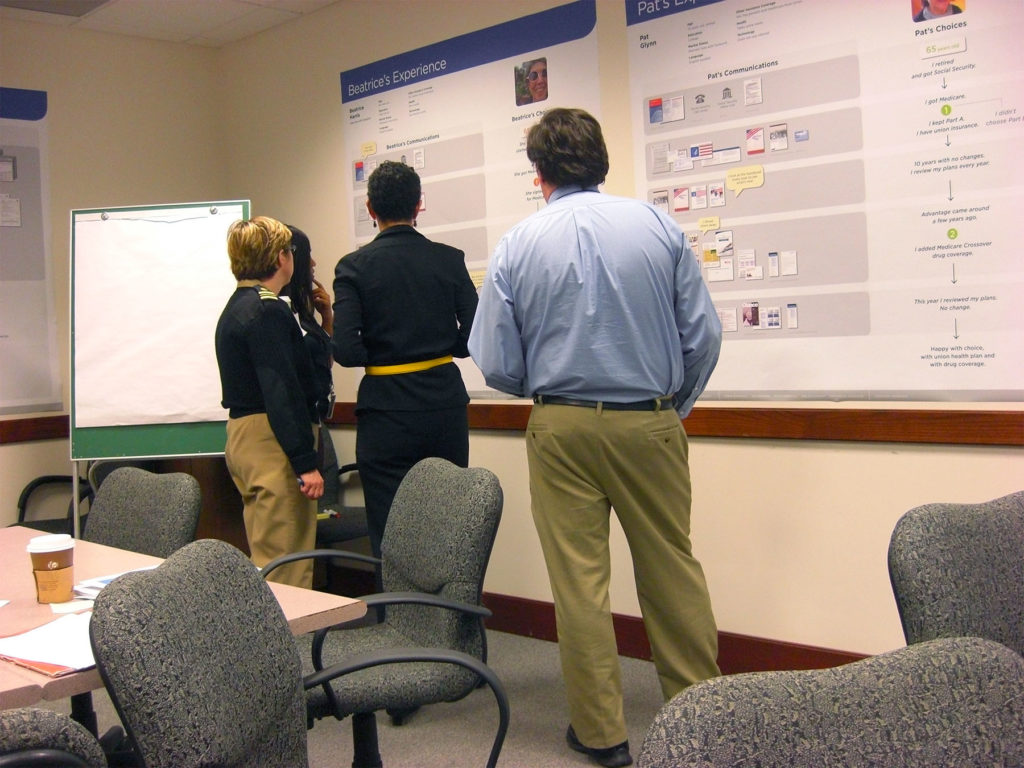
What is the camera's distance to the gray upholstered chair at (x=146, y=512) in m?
2.33

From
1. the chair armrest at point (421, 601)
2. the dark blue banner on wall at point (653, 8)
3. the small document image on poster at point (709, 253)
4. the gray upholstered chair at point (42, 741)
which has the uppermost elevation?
the dark blue banner on wall at point (653, 8)

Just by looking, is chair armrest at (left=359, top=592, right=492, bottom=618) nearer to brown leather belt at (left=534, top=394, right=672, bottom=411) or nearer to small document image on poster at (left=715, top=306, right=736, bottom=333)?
brown leather belt at (left=534, top=394, right=672, bottom=411)

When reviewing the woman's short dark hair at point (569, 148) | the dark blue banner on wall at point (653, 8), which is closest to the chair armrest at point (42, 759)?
the woman's short dark hair at point (569, 148)

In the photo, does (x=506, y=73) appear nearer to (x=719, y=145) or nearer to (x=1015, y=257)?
(x=719, y=145)

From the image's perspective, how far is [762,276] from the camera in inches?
115

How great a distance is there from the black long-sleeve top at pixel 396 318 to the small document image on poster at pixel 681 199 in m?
0.78

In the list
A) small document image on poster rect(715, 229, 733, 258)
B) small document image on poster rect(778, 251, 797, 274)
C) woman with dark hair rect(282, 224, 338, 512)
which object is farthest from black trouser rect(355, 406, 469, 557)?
small document image on poster rect(778, 251, 797, 274)

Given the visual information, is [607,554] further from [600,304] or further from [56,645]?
[56,645]

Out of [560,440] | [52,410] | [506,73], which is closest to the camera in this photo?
[560,440]

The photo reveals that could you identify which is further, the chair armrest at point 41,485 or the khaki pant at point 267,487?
the chair armrest at point 41,485

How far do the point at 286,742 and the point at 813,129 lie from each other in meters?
2.20

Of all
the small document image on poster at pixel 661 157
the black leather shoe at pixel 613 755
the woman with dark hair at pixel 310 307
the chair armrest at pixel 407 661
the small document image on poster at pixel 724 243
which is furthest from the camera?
the woman with dark hair at pixel 310 307

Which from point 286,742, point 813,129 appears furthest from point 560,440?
point 813,129

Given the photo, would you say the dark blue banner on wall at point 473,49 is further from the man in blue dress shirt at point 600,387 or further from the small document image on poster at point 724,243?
the man in blue dress shirt at point 600,387
